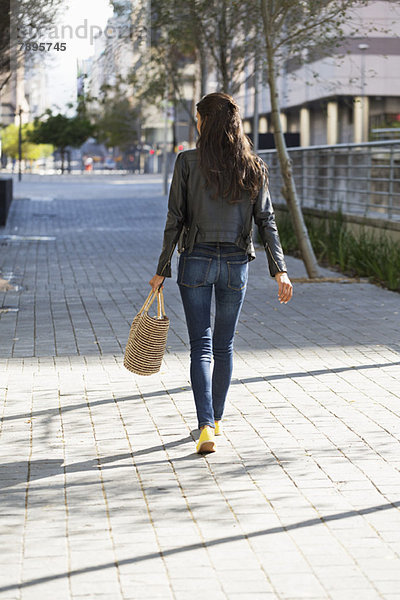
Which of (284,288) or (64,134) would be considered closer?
(284,288)

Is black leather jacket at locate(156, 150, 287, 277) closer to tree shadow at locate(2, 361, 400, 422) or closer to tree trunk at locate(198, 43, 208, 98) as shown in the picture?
tree shadow at locate(2, 361, 400, 422)

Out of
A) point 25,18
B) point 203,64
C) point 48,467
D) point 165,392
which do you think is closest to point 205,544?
point 48,467

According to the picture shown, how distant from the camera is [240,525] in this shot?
4.62 meters

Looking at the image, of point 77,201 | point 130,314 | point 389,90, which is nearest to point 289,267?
point 130,314

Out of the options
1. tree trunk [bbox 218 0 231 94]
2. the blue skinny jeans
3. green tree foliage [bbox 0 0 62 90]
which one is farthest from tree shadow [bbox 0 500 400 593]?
tree trunk [bbox 218 0 231 94]

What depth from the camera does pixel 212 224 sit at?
18.7 feet

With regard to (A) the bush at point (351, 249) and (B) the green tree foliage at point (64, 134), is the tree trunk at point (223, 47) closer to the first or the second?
(A) the bush at point (351, 249)

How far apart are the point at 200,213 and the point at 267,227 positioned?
Result: 0.39 metres

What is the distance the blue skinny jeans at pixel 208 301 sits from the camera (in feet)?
18.8

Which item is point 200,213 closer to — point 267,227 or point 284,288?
point 267,227

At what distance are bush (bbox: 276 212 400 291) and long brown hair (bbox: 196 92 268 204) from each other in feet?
28.3

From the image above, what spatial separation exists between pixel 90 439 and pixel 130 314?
5.23 meters

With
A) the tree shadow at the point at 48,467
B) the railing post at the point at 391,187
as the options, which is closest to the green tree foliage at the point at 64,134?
the railing post at the point at 391,187

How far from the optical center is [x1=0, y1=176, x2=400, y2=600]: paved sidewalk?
4043 mm
